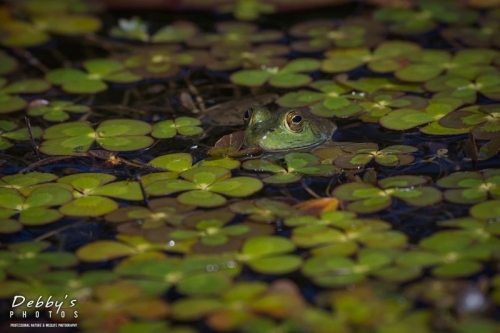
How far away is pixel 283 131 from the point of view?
11.5 ft

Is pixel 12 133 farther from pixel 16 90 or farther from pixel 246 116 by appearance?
pixel 246 116

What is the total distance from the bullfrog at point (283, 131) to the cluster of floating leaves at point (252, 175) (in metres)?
0.06

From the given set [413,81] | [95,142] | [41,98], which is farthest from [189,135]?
[413,81]

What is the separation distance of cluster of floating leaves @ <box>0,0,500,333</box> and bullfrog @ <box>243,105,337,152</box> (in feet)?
0.21

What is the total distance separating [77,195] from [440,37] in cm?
272

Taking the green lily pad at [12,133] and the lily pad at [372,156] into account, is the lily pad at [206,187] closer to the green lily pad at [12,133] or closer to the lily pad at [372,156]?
the lily pad at [372,156]

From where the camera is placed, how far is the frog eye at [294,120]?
3.48 meters

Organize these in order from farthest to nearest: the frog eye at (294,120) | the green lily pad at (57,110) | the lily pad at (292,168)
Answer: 1. the green lily pad at (57,110)
2. the frog eye at (294,120)
3. the lily pad at (292,168)

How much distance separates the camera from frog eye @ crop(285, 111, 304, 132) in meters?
3.48

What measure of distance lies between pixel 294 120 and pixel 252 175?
0.40 m

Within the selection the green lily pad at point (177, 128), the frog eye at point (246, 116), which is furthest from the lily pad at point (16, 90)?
the frog eye at point (246, 116)

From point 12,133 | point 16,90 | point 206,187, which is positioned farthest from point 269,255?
point 16,90

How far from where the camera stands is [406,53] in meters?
4.43

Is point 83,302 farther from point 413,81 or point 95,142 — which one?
point 413,81
